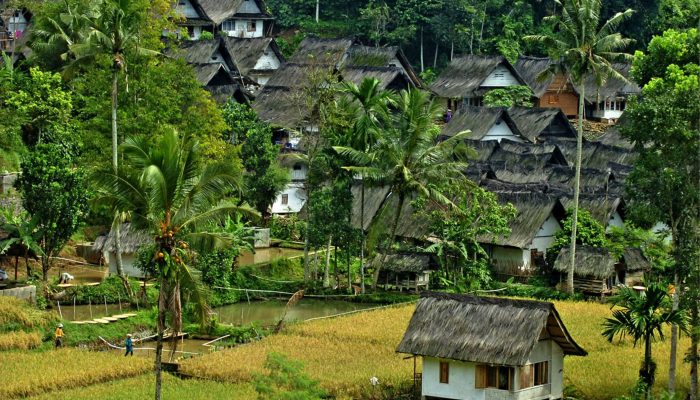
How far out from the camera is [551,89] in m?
72.9

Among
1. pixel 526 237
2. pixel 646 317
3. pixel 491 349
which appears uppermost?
pixel 526 237

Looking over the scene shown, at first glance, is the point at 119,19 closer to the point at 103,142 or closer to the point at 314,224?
the point at 103,142

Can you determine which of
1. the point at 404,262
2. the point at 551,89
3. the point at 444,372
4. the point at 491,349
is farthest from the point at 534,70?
the point at 491,349

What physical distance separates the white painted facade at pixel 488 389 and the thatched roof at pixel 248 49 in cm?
4029

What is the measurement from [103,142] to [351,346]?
1356 cm

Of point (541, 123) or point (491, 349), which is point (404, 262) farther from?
point (541, 123)

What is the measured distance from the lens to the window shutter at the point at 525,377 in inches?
1281

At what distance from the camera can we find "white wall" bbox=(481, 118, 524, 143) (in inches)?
2518

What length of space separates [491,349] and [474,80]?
3975 centimetres

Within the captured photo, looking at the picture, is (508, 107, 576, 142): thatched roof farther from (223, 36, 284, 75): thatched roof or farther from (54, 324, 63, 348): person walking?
(54, 324, 63, 348): person walking

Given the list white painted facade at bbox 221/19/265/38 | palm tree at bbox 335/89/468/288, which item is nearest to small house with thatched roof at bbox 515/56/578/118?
white painted facade at bbox 221/19/265/38

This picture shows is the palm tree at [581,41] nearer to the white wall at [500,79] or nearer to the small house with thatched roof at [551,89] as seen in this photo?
the white wall at [500,79]

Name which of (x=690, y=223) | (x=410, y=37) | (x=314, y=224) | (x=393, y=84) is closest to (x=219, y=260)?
(x=314, y=224)

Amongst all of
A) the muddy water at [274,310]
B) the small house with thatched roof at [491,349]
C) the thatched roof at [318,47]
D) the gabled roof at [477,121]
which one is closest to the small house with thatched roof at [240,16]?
the thatched roof at [318,47]
